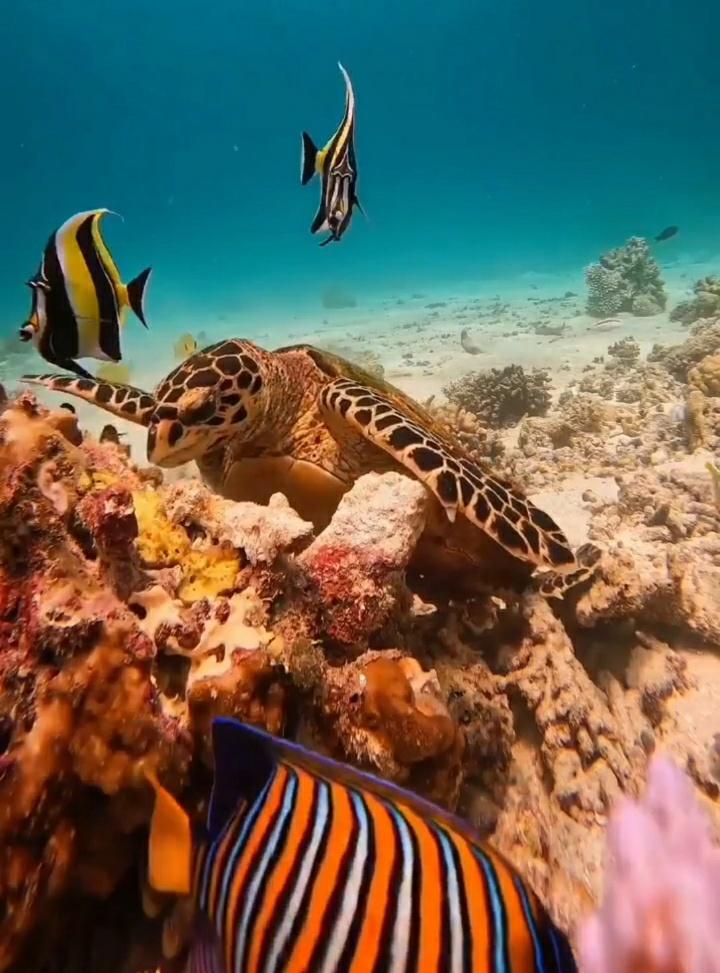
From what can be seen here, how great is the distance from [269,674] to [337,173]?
198 cm

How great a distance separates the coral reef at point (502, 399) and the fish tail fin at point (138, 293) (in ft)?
15.5

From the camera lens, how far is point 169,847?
78 centimetres

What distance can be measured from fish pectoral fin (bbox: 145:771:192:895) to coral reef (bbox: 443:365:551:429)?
6204 mm

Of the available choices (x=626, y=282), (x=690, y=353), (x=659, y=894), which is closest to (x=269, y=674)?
(x=659, y=894)

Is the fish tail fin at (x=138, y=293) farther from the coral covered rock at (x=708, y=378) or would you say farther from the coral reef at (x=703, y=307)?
the coral reef at (x=703, y=307)

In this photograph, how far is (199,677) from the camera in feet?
4.50

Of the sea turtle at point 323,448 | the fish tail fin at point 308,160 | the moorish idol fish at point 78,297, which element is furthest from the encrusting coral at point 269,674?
the fish tail fin at point 308,160

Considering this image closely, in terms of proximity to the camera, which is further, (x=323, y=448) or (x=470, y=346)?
(x=470, y=346)

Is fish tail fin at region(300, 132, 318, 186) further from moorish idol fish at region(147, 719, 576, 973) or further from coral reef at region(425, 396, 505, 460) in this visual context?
coral reef at region(425, 396, 505, 460)

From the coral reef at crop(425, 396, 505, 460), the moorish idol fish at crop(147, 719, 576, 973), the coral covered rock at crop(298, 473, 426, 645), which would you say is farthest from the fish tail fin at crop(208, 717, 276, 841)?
the coral reef at crop(425, 396, 505, 460)

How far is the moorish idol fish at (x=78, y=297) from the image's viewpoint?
7.23ft

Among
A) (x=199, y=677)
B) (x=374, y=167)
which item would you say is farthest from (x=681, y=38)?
(x=199, y=677)

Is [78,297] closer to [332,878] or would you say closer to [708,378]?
[332,878]

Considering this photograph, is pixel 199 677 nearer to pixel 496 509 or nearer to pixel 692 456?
pixel 496 509
